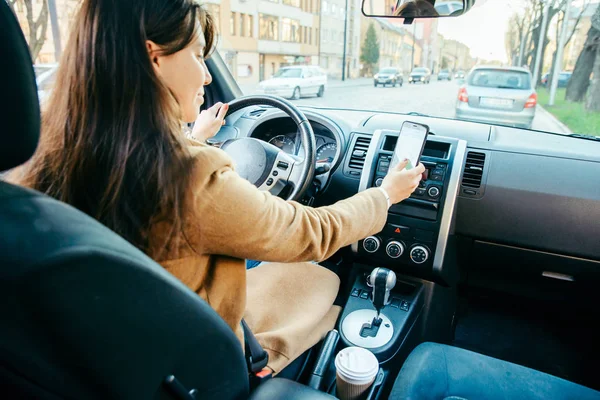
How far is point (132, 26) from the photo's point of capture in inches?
37.1

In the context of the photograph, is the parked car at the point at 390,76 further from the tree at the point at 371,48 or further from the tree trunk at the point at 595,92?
the tree trunk at the point at 595,92

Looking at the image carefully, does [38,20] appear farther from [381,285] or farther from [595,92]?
[595,92]

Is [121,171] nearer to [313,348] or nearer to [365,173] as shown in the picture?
[313,348]

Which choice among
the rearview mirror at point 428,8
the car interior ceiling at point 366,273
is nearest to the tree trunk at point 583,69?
the car interior ceiling at point 366,273

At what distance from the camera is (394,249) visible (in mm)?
2109

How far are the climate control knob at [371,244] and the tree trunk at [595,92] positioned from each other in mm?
2449

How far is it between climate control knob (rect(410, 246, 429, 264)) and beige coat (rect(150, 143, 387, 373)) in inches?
28.4

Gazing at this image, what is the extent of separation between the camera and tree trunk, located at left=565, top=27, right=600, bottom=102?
145 inches

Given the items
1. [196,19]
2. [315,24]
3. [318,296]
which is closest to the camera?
[196,19]

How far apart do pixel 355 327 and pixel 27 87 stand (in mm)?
1537

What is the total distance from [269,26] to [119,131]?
1148 centimetres

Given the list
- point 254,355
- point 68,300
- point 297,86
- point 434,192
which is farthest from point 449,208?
point 297,86

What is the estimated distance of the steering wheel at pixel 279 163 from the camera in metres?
2.01

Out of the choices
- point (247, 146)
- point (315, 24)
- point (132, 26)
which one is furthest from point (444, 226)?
point (315, 24)
